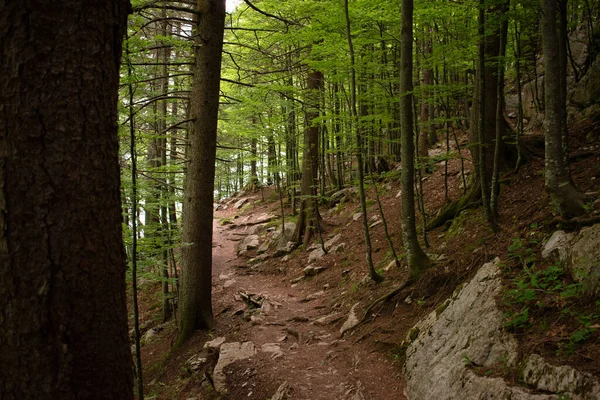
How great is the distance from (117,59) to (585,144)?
8.51 metres

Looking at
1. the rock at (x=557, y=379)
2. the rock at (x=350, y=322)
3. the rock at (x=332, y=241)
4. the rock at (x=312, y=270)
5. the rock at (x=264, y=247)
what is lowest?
the rock at (x=350, y=322)

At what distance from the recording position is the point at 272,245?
14.7 m

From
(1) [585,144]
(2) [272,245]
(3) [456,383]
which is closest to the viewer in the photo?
(3) [456,383]

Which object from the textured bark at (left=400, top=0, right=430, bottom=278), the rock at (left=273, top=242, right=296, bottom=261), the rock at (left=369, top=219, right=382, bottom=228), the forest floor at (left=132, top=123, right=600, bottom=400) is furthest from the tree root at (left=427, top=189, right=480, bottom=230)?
the rock at (left=273, top=242, right=296, bottom=261)

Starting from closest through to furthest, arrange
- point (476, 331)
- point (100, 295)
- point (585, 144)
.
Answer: point (100, 295)
point (476, 331)
point (585, 144)

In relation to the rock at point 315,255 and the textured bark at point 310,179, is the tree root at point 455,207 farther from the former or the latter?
the textured bark at point 310,179

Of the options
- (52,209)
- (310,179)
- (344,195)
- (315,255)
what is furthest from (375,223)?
(52,209)

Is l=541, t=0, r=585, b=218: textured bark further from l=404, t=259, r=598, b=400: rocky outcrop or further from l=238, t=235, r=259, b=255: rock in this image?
l=238, t=235, r=259, b=255: rock

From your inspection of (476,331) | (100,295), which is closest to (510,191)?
(476,331)

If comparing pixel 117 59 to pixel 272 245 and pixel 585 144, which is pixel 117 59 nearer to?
pixel 585 144

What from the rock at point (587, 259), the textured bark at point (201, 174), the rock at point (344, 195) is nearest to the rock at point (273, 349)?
the textured bark at point (201, 174)

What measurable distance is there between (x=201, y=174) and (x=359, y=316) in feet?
14.0

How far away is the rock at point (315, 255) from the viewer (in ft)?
37.8

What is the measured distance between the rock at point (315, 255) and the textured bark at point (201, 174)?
4410 mm
